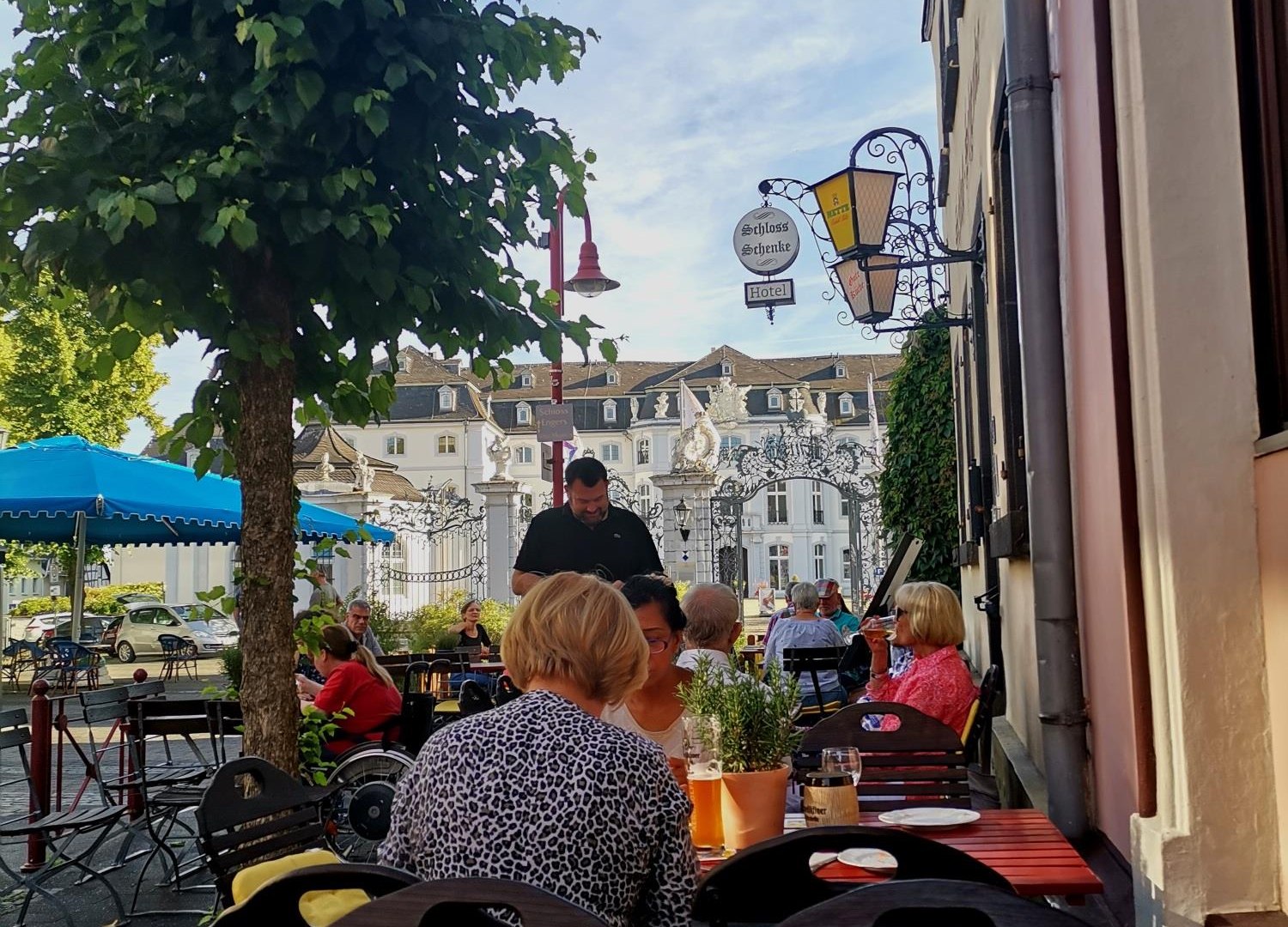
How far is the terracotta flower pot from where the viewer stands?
9.77 feet

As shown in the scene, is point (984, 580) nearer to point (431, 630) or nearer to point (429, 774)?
point (429, 774)

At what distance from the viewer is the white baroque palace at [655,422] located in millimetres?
57406

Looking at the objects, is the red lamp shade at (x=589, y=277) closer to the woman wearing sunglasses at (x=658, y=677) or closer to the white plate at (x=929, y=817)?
the woman wearing sunglasses at (x=658, y=677)

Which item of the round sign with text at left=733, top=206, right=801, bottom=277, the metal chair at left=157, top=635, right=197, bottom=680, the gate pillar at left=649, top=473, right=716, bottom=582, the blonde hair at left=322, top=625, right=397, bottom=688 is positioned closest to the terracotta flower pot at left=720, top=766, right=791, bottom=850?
the blonde hair at left=322, top=625, right=397, bottom=688

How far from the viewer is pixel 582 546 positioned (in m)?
6.13

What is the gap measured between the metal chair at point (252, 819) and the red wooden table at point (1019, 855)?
115 centimetres

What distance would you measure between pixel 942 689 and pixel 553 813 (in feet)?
12.4

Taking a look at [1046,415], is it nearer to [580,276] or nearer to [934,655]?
[934,655]

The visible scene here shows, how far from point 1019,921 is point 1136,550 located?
1749mm

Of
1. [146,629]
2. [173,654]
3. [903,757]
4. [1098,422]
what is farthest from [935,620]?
[146,629]

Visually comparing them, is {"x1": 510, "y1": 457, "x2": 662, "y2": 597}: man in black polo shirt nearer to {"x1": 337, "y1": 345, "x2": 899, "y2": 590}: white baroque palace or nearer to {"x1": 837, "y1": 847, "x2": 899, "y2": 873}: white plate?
{"x1": 837, "y1": 847, "x2": 899, "y2": 873}: white plate

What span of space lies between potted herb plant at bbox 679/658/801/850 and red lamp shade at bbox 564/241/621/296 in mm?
11278

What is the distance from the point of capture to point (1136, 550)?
2926 mm

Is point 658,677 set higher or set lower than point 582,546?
lower
